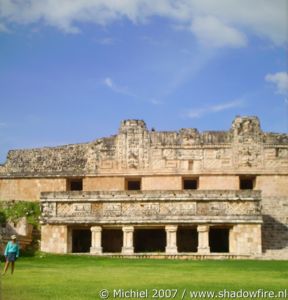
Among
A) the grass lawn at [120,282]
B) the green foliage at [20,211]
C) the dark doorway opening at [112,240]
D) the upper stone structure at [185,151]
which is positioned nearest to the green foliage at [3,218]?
Result: the green foliage at [20,211]

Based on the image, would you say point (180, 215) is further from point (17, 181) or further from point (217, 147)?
point (17, 181)

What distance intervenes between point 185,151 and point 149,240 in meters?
5.03

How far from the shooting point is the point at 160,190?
1075 inches

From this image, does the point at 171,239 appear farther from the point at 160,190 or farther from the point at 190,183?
the point at 190,183

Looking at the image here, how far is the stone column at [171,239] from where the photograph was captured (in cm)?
2602

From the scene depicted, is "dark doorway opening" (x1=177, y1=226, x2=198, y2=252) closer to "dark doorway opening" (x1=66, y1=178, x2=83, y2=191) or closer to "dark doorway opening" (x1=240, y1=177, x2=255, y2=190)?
"dark doorway opening" (x1=240, y1=177, x2=255, y2=190)

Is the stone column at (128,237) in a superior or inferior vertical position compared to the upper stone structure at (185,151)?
inferior

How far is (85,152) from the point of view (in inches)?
1288

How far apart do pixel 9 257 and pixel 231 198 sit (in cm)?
1357

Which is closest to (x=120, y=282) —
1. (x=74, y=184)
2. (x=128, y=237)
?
(x=128, y=237)

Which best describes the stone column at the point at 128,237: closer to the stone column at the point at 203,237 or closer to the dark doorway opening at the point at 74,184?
the stone column at the point at 203,237

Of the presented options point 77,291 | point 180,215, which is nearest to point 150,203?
point 180,215

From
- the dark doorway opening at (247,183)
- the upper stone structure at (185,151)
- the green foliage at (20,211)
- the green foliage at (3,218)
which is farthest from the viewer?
the dark doorway opening at (247,183)

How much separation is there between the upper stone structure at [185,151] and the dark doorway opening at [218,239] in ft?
10.5
